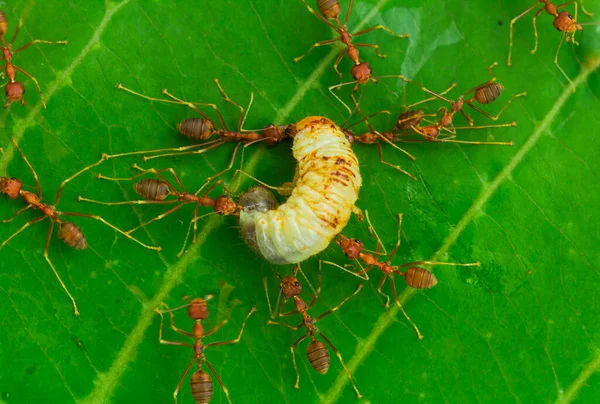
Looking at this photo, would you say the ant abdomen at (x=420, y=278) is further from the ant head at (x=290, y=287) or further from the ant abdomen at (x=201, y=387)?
the ant abdomen at (x=201, y=387)

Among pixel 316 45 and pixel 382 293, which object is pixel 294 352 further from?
pixel 316 45

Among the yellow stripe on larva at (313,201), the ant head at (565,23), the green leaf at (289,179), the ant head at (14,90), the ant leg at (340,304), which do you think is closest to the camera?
the ant head at (14,90)

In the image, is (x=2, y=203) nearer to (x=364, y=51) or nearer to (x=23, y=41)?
(x=23, y=41)

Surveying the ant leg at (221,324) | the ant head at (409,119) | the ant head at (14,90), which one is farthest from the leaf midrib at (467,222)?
the ant head at (14,90)

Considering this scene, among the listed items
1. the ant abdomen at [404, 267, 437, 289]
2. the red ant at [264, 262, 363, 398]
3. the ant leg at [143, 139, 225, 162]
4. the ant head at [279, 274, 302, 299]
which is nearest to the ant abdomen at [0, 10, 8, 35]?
the ant leg at [143, 139, 225, 162]

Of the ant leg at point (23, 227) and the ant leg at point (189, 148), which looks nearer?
the ant leg at point (23, 227)
